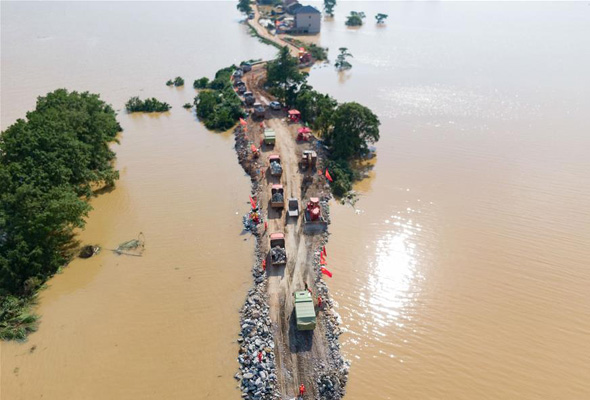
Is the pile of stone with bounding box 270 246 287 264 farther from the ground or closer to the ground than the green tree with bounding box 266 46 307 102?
closer to the ground

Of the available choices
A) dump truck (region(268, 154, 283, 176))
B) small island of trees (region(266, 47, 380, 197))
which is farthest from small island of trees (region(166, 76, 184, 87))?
dump truck (region(268, 154, 283, 176))

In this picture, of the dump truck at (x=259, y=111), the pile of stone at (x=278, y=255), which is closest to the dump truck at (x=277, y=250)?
the pile of stone at (x=278, y=255)

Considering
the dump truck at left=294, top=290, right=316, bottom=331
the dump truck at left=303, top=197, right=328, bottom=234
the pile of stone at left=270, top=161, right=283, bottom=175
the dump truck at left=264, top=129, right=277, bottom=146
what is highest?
the dump truck at left=264, top=129, right=277, bottom=146

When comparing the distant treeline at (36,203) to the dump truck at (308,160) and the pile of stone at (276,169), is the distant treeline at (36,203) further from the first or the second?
the dump truck at (308,160)

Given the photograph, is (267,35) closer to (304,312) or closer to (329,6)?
(329,6)

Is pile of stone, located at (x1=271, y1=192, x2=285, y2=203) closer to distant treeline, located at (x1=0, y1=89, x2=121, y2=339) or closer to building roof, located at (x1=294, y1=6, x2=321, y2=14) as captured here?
distant treeline, located at (x1=0, y1=89, x2=121, y2=339)
